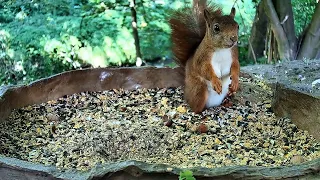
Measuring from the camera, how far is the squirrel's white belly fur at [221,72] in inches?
61.4

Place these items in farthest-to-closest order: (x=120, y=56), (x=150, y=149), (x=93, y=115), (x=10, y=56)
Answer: (x=120, y=56) → (x=10, y=56) → (x=93, y=115) → (x=150, y=149)

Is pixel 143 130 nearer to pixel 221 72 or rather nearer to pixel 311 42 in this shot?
pixel 221 72

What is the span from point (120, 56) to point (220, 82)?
1896mm

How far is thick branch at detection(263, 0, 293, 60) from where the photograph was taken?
2.60 metres

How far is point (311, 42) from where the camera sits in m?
2.67

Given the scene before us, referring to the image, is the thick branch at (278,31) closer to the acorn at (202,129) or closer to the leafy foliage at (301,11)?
the leafy foliage at (301,11)

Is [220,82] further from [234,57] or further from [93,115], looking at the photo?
[93,115]

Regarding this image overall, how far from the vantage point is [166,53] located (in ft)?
11.6

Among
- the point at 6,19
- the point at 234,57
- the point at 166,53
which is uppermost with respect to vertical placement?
the point at 234,57

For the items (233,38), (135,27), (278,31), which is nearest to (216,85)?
(233,38)

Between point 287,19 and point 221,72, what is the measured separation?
1185 mm

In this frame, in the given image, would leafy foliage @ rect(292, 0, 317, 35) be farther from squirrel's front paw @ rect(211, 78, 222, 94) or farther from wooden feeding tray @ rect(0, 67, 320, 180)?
squirrel's front paw @ rect(211, 78, 222, 94)

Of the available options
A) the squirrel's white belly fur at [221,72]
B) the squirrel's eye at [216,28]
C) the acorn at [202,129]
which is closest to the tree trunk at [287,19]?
the squirrel's white belly fur at [221,72]

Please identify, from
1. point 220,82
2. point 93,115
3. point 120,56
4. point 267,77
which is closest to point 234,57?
point 220,82
